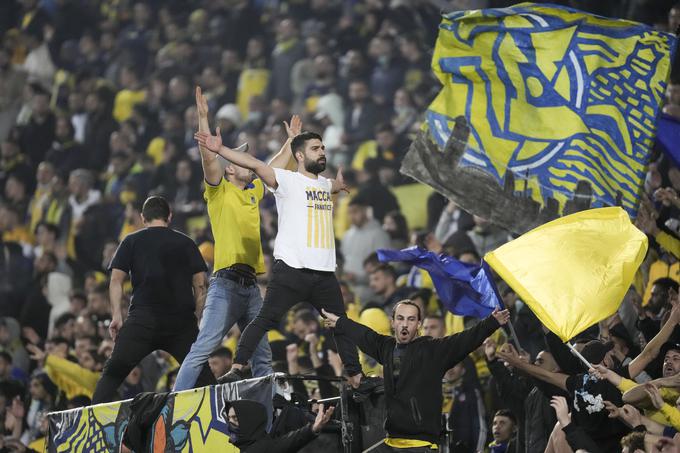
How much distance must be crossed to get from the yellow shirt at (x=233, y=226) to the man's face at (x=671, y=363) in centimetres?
252

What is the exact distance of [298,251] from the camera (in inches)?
284

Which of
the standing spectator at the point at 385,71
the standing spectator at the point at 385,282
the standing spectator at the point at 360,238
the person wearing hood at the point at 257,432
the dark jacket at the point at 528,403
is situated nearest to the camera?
the person wearing hood at the point at 257,432

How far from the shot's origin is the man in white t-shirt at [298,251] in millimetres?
7180

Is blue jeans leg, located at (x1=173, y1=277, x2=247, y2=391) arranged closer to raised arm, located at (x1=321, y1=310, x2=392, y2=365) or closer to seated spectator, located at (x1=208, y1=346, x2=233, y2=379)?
raised arm, located at (x1=321, y1=310, x2=392, y2=365)

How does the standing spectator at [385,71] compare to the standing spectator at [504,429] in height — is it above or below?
→ below

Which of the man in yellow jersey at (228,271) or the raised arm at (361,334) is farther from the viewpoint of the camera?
the man in yellow jersey at (228,271)

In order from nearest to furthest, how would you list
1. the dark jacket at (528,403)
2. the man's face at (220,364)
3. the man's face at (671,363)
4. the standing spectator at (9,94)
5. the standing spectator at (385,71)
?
the man's face at (671,363) → the dark jacket at (528,403) → the man's face at (220,364) → the standing spectator at (385,71) → the standing spectator at (9,94)

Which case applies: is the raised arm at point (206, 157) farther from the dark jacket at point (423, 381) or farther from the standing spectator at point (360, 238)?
the standing spectator at point (360, 238)

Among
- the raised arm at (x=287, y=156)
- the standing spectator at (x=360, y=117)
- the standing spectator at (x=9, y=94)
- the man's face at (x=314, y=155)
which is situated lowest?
the standing spectator at (x=9, y=94)

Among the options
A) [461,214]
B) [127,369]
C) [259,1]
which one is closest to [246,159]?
[127,369]

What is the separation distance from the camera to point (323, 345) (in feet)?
32.0

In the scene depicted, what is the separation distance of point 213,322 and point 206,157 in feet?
3.29

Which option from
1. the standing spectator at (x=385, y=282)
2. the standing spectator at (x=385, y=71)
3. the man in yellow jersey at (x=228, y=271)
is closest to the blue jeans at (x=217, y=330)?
the man in yellow jersey at (x=228, y=271)

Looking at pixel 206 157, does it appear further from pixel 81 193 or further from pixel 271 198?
pixel 81 193
